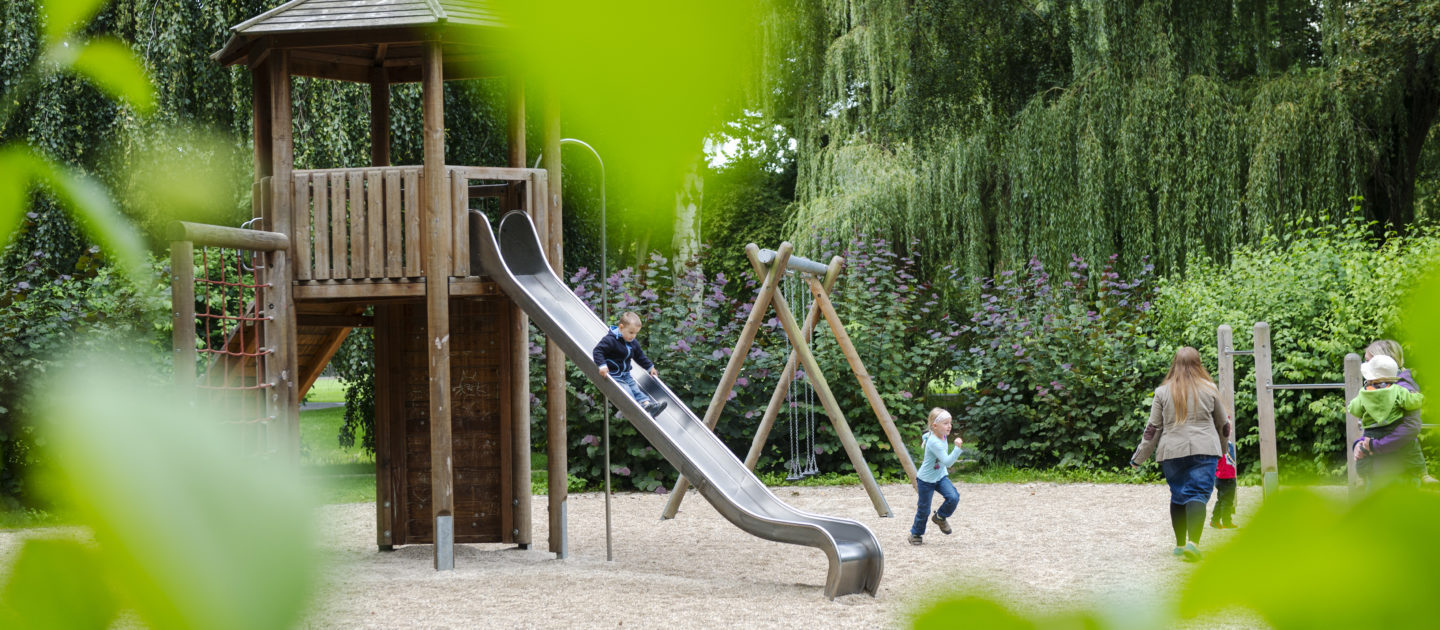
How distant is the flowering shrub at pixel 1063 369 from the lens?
11.8 metres

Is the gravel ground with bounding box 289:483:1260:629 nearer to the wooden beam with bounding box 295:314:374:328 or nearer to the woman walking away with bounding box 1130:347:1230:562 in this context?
the woman walking away with bounding box 1130:347:1230:562

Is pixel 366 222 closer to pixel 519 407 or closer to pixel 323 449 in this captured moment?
pixel 519 407

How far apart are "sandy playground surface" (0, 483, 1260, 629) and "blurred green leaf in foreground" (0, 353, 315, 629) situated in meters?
3.86

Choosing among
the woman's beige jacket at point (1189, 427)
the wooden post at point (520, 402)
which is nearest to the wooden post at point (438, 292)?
the wooden post at point (520, 402)

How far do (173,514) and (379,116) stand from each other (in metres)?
8.87

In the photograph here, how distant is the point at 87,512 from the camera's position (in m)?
0.19

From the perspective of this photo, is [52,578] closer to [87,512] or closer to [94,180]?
[87,512]

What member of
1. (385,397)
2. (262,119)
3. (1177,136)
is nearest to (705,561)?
(385,397)

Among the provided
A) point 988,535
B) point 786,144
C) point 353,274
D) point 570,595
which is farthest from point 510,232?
point 786,144

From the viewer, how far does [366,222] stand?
733cm

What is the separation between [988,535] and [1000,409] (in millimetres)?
3906

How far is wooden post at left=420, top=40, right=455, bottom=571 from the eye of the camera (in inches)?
282

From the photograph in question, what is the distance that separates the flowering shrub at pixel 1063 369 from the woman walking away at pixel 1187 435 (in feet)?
14.3

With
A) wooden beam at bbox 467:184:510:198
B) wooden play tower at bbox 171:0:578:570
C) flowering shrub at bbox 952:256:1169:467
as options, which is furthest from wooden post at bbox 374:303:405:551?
flowering shrub at bbox 952:256:1169:467
